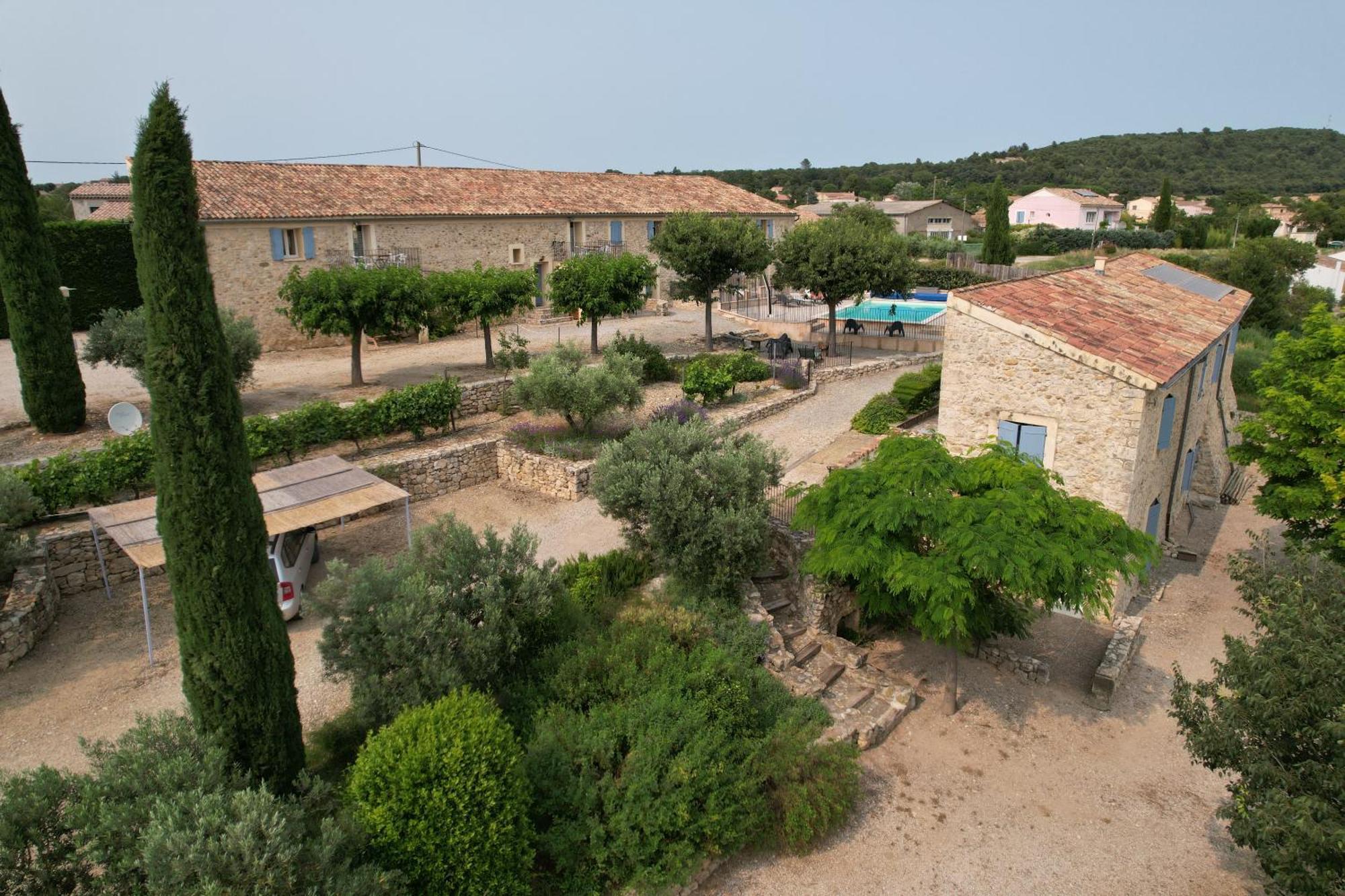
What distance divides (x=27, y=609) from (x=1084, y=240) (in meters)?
70.9

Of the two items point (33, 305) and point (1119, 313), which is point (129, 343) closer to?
point (33, 305)

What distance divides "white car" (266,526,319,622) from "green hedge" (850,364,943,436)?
13758 millimetres

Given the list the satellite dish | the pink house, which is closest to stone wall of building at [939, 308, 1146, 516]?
the satellite dish

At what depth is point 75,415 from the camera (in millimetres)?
18547

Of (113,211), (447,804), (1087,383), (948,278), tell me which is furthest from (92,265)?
(948,278)

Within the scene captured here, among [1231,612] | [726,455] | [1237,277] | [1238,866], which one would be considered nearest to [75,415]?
[726,455]

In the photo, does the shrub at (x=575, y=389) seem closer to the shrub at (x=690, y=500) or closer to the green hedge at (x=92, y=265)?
the shrub at (x=690, y=500)

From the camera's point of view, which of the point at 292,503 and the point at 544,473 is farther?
the point at 544,473

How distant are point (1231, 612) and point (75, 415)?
24.8 m

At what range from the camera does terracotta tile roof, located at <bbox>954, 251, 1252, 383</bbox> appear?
14.4 metres

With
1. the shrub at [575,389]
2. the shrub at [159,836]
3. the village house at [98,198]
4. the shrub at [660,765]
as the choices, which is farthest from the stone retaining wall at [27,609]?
the village house at [98,198]

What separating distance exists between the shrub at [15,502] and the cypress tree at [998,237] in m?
48.5

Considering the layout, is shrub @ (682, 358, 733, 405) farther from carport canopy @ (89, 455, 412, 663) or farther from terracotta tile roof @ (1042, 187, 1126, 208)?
terracotta tile roof @ (1042, 187, 1126, 208)

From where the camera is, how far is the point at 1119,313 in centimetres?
1678
